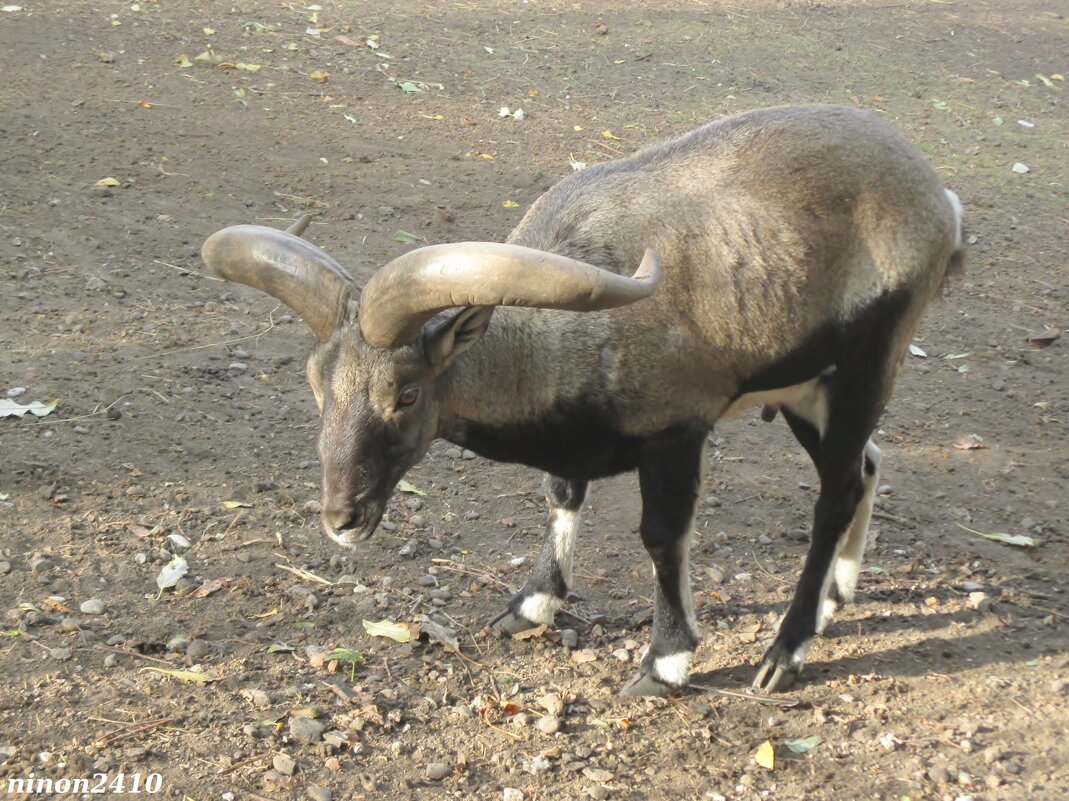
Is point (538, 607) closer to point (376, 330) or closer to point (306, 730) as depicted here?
point (306, 730)

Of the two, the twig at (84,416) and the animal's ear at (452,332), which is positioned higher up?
the animal's ear at (452,332)

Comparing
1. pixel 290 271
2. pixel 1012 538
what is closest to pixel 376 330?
pixel 290 271

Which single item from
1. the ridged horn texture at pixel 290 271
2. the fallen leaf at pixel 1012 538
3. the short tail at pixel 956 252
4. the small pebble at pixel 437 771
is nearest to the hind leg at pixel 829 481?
the short tail at pixel 956 252

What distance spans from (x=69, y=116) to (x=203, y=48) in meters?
2.37

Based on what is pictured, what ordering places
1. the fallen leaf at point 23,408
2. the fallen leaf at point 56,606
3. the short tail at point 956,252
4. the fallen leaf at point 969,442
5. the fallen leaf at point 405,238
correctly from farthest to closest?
the fallen leaf at point 405,238 → the fallen leaf at point 969,442 → the fallen leaf at point 23,408 → the short tail at point 956,252 → the fallen leaf at point 56,606

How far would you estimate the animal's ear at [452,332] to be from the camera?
505 cm

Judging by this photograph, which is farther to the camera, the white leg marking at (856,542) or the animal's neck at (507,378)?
the white leg marking at (856,542)

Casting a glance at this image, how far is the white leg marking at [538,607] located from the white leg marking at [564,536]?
6.3 inches

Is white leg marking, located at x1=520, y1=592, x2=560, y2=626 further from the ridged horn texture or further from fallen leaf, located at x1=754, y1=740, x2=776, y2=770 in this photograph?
the ridged horn texture

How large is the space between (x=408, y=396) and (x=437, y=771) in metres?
1.62

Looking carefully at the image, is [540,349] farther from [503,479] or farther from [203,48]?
[203,48]

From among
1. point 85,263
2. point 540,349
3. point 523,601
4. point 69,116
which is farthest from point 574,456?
point 69,116

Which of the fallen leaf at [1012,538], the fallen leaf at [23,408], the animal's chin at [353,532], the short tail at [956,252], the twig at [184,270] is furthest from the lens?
the twig at [184,270]

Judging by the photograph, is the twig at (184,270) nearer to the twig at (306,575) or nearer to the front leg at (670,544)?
the twig at (306,575)
